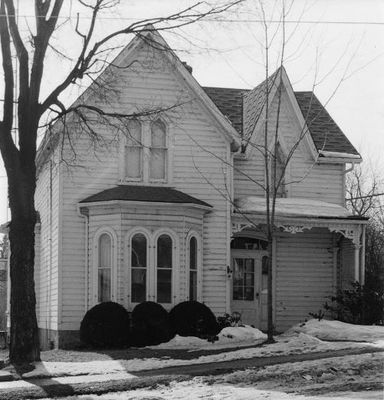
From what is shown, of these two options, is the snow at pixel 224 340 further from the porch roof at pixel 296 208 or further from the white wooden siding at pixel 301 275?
the white wooden siding at pixel 301 275

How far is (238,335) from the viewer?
1991cm

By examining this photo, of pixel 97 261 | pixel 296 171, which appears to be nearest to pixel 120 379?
pixel 97 261

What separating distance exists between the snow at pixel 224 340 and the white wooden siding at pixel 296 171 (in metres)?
5.26

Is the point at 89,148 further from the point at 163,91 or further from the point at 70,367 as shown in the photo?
the point at 70,367

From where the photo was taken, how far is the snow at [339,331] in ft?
65.6

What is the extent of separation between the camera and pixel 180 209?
21297 millimetres

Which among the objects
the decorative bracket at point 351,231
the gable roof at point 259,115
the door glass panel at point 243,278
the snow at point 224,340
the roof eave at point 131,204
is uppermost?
the gable roof at point 259,115

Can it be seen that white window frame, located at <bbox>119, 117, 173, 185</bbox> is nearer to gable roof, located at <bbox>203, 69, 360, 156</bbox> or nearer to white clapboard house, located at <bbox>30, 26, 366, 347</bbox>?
white clapboard house, located at <bbox>30, 26, 366, 347</bbox>

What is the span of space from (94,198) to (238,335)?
5.18 meters

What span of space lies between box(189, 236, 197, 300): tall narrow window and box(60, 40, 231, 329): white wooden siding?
40 cm

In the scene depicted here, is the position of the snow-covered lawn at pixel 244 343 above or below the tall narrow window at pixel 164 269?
below

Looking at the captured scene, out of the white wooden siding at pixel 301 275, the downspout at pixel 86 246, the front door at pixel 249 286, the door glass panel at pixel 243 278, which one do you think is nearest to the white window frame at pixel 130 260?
the downspout at pixel 86 246

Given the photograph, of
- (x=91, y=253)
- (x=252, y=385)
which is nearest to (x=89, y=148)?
(x=91, y=253)

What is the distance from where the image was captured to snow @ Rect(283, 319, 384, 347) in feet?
65.6
